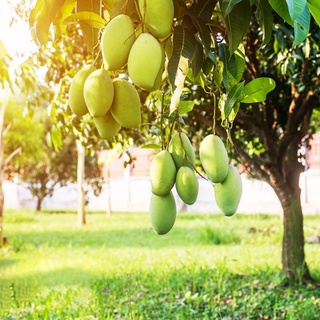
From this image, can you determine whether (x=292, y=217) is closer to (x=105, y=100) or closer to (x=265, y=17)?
(x=265, y=17)

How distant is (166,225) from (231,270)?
3.68 m

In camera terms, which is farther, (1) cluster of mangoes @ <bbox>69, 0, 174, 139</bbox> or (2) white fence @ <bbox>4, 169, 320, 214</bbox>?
(2) white fence @ <bbox>4, 169, 320, 214</bbox>

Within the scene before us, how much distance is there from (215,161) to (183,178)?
0.22 feet

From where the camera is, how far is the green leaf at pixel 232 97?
102 cm

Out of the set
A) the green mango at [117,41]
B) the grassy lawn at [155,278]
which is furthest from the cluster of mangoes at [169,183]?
the grassy lawn at [155,278]

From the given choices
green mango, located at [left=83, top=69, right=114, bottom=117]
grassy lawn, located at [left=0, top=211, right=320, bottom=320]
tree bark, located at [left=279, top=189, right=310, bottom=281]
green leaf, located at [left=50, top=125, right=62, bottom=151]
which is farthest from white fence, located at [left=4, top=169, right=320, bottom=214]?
green mango, located at [left=83, top=69, right=114, bottom=117]

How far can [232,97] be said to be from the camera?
1031 millimetres

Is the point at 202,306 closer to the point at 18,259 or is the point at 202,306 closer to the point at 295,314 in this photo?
the point at 295,314

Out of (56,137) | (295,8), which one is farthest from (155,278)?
(295,8)

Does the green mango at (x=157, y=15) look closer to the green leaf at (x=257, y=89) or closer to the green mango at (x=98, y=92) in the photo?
the green mango at (x=98, y=92)

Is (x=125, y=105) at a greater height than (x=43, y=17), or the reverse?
(x=43, y=17)

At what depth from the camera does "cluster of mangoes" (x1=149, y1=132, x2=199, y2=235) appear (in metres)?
0.93

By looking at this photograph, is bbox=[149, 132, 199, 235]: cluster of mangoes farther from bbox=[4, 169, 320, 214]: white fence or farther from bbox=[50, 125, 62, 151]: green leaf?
bbox=[4, 169, 320, 214]: white fence

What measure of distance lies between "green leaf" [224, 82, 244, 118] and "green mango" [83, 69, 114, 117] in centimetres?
28
